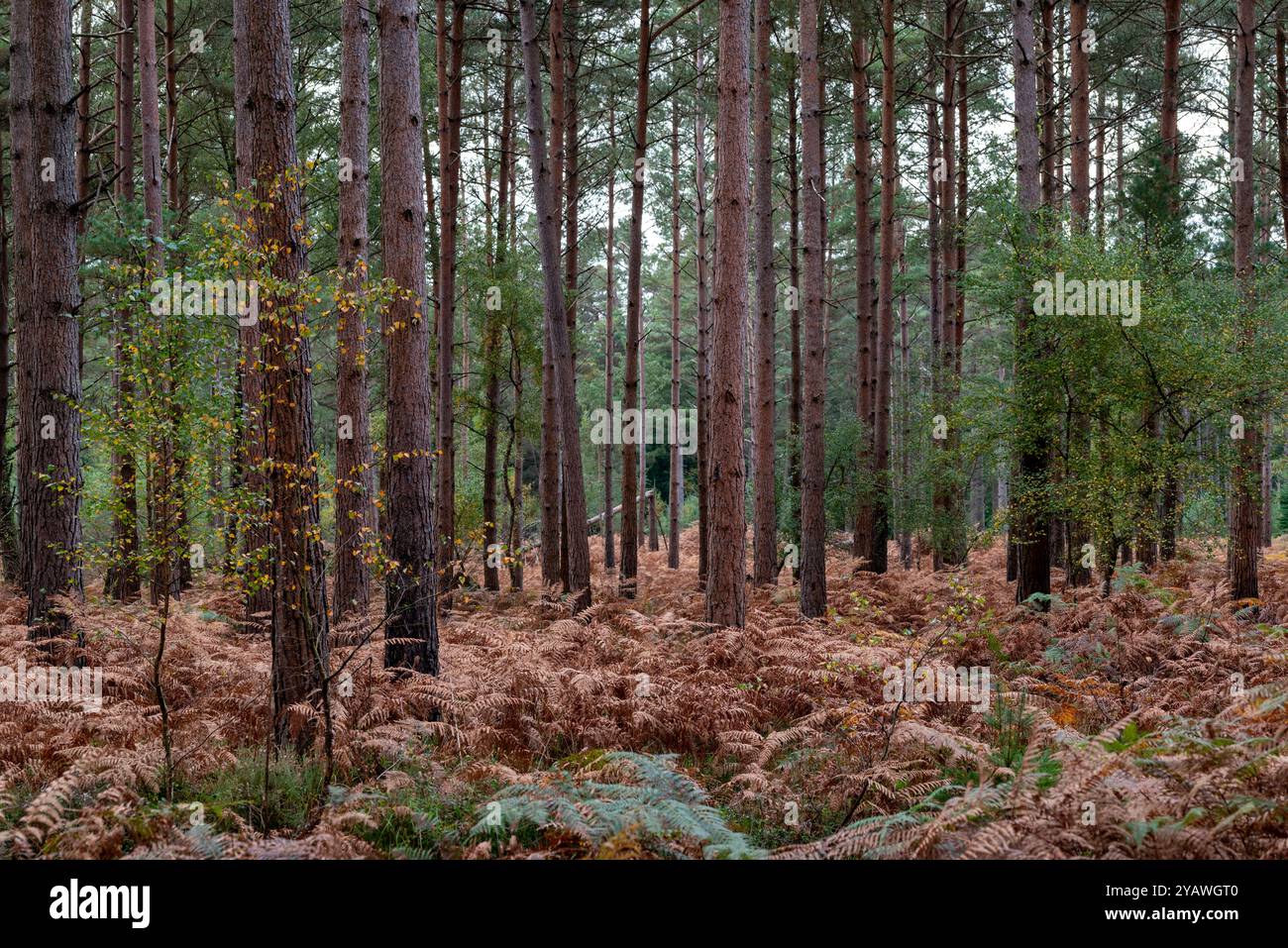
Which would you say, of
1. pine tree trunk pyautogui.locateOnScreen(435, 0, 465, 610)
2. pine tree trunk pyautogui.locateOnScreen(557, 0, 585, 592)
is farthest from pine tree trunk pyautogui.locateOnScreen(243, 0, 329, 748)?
pine tree trunk pyautogui.locateOnScreen(557, 0, 585, 592)

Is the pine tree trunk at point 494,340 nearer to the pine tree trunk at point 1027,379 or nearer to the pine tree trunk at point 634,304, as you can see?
the pine tree trunk at point 634,304

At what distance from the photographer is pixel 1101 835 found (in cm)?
426

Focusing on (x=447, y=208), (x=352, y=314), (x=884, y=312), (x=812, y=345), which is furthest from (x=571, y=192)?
(x=352, y=314)

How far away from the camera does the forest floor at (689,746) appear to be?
4441 millimetres

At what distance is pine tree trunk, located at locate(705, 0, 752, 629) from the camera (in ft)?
31.4

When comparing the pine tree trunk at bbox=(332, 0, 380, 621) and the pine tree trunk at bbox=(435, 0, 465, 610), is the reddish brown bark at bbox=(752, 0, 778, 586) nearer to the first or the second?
the pine tree trunk at bbox=(435, 0, 465, 610)

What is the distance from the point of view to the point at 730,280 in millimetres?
9672

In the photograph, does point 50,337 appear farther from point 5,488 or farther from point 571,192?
point 571,192

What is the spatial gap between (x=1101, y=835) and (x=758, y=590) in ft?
34.5

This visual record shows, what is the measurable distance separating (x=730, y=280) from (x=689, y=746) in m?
4.92

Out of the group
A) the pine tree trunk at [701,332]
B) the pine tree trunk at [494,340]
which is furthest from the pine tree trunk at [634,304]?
the pine tree trunk at [494,340]

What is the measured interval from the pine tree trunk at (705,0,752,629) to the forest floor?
4.57 feet
